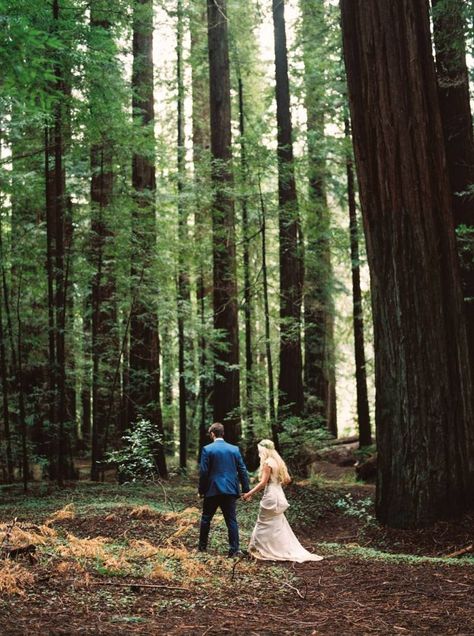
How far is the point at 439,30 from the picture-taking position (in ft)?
34.1

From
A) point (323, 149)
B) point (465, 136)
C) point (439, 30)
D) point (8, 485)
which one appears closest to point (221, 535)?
point (8, 485)

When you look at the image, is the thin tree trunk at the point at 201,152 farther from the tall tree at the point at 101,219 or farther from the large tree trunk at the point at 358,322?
the large tree trunk at the point at 358,322

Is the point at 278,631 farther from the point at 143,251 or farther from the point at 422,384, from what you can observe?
the point at 143,251

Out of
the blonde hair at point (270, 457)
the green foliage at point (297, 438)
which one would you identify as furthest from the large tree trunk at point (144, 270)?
the blonde hair at point (270, 457)

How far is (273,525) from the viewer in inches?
333

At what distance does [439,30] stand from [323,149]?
30.1 ft

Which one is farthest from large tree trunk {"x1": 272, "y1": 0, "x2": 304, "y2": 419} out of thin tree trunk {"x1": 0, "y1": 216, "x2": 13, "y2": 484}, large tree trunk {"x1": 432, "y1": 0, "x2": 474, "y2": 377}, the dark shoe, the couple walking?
the dark shoe

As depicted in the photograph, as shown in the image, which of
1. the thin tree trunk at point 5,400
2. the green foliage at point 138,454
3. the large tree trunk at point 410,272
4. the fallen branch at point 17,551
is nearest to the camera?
the fallen branch at point 17,551

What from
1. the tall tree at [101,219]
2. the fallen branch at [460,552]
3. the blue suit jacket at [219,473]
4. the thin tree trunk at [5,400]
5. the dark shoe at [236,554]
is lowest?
the fallen branch at [460,552]

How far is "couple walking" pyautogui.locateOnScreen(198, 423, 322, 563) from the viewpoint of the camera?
8.12m

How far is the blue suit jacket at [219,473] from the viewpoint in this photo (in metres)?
8.18

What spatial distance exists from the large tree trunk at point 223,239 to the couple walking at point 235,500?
6.34 metres

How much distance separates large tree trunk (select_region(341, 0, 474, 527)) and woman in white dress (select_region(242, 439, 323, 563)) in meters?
1.60

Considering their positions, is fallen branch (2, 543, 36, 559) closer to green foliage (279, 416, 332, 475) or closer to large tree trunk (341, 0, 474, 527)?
large tree trunk (341, 0, 474, 527)
